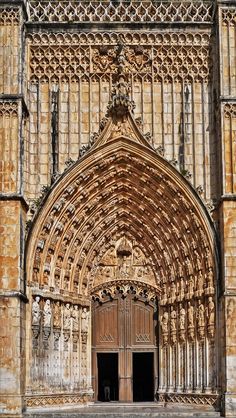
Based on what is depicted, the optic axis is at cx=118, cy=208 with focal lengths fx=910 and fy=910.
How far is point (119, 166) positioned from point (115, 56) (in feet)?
8.07

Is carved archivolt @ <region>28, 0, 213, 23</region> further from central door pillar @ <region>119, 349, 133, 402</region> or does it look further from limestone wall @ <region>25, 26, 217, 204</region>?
central door pillar @ <region>119, 349, 133, 402</region>

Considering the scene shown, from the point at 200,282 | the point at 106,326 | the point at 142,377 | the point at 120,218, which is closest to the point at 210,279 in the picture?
the point at 200,282

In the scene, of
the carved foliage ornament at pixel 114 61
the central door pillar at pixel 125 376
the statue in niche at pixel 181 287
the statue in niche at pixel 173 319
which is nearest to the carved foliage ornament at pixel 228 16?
the carved foliage ornament at pixel 114 61

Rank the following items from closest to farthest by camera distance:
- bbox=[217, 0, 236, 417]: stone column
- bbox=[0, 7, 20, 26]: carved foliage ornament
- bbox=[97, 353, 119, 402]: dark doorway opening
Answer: bbox=[217, 0, 236, 417]: stone column
bbox=[0, 7, 20, 26]: carved foliage ornament
bbox=[97, 353, 119, 402]: dark doorway opening

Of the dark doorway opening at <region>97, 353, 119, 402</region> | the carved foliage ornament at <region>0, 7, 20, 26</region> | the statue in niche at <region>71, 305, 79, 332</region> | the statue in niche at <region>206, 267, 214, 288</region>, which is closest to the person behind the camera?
the statue in niche at <region>206, 267, 214, 288</region>

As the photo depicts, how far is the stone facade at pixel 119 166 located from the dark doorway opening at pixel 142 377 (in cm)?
267

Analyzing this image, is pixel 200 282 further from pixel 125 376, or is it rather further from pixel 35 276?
pixel 35 276

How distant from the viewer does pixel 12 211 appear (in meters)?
18.6

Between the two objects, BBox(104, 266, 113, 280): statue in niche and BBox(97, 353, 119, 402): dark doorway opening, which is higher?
BBox(104, 266, 113, 280): statue in niche

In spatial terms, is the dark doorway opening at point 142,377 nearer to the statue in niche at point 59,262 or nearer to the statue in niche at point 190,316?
the statue in niche at point 190,316

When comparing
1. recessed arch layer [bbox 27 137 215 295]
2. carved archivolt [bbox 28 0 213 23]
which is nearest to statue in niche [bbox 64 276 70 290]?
recessed arch layer [bbox 27 137 215 295]

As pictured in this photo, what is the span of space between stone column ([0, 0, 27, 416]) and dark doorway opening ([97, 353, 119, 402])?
3.99 meters

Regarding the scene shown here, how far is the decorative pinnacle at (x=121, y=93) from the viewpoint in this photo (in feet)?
65.2

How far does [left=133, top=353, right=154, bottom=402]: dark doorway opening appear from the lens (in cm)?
2317
